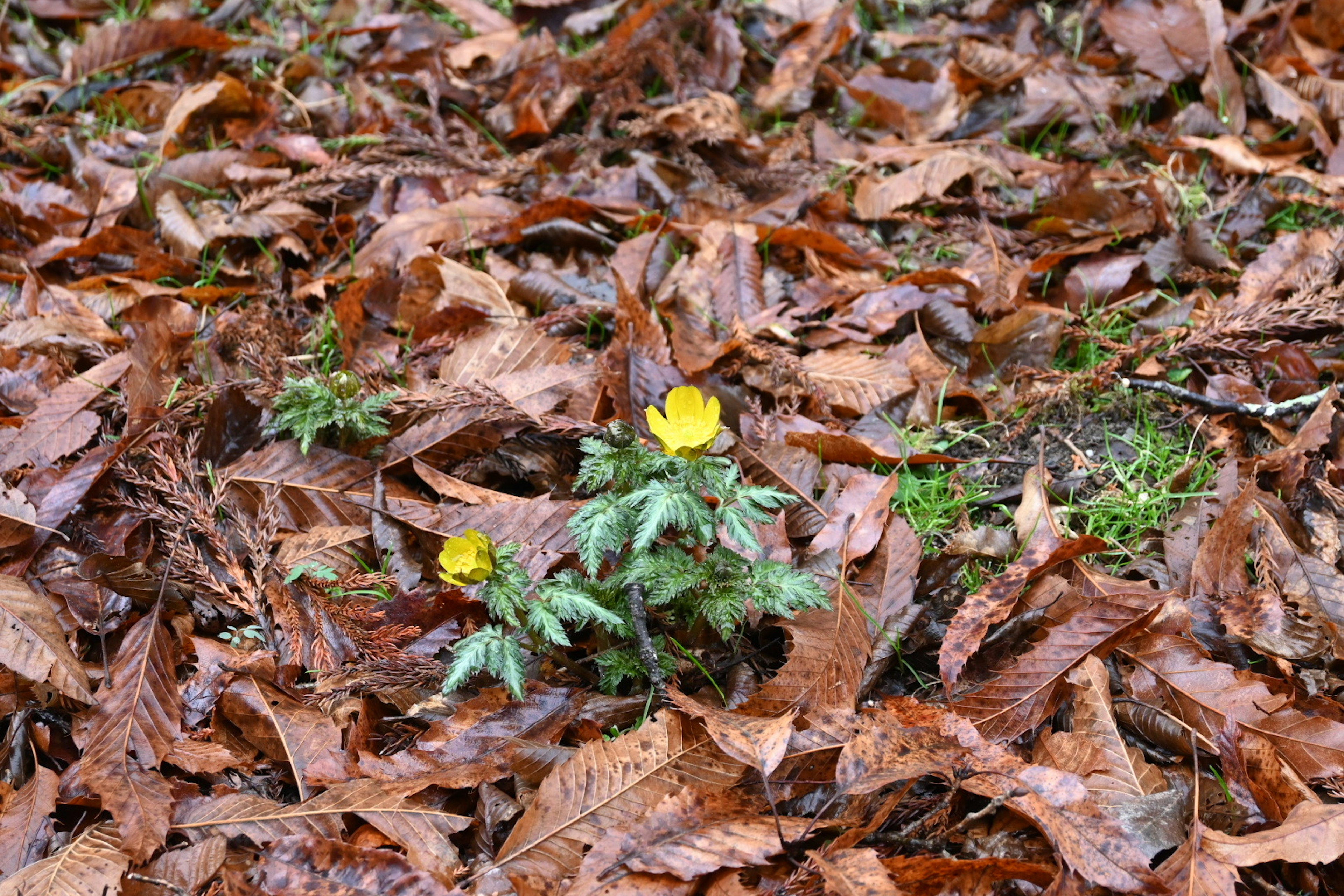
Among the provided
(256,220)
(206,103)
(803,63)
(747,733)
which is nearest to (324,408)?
(256,220)

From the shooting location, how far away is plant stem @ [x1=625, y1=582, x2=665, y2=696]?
1880 millimetres

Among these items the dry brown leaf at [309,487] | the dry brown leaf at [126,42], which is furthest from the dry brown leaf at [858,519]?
the dry brown leaf at [126,42]

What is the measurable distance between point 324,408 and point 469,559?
36.2 inches

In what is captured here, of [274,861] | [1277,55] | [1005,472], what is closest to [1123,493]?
[1005,472]

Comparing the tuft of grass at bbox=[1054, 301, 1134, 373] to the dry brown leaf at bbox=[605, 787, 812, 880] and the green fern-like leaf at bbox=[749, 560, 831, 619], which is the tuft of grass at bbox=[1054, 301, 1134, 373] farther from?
the dry brown leaf at bbox=[605, 787, 812, 880]

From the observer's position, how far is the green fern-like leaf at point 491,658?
5.43 feet

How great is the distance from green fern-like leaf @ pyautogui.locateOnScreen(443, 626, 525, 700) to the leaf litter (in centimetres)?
2

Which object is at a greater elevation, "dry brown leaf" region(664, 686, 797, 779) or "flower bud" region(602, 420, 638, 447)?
"flower bud" region(602, 420, 638, 447)

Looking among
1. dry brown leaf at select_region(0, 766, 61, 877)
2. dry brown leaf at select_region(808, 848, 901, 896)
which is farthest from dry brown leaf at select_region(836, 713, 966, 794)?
dry brown leaf at select_region(0, 766, 61, 877)

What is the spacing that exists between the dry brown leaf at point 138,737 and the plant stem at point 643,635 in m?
0.94

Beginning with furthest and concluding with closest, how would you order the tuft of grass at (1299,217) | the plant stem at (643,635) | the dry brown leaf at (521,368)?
1. the tuft of grass at (1299,217)
2. the dry brown leaf at (521,368)
3. the plant stem at (643,635)

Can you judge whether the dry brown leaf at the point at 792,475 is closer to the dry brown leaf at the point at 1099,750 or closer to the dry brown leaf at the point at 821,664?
the dry brown leaf at the point at 821,664

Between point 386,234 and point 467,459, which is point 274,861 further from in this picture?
point 386,234

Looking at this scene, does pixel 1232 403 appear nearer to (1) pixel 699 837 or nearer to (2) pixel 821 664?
(2) pixel 821 664
